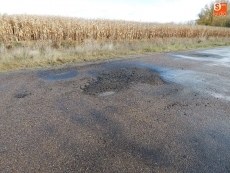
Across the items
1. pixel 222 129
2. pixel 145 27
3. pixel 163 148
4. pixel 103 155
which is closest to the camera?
pixel 103 155

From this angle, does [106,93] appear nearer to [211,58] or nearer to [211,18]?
[211,58]

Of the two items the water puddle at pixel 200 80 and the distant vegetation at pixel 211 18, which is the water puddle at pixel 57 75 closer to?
the water puddle at pixel 200 80

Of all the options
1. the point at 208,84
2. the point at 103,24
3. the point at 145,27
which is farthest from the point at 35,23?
the point at 208,84

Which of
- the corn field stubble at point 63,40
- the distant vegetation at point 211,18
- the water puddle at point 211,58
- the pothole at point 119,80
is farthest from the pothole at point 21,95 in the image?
the distant vegetation at point 211,18

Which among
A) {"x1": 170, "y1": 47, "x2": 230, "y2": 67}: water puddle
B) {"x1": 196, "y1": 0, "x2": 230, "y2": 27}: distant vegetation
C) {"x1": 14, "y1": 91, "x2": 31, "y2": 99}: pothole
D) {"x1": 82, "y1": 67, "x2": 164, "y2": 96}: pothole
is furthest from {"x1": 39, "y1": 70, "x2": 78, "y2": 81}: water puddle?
{"x1": 196, "y1": 0, "x2": 230, "y2": 27}: distant vegetation

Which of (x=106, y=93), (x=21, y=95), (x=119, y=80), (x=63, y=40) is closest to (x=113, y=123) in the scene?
(x=106, y=93)

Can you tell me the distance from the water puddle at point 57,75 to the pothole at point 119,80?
3.37ft

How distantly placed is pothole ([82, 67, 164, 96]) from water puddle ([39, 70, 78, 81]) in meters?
1.03

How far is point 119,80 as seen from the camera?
7852 millimetres

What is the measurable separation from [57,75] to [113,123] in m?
4.40

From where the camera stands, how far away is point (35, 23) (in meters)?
15.8

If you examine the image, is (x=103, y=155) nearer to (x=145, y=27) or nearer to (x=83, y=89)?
(x=83, y=89)

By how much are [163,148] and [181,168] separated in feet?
1.77

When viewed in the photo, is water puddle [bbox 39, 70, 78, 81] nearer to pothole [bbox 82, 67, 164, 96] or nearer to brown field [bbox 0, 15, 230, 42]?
pothole [bbox 82, 67, 164, 96]
